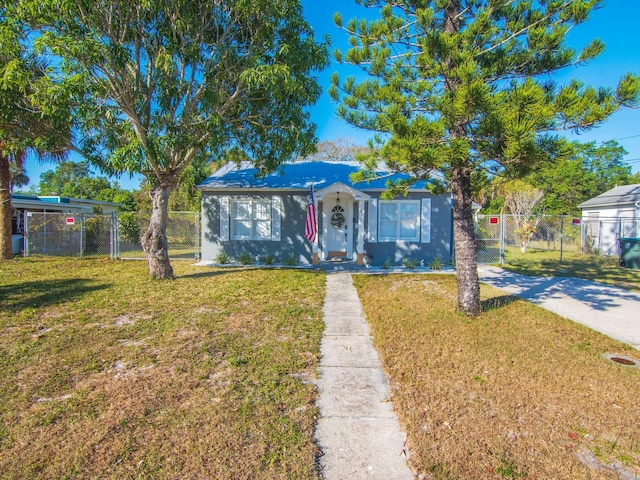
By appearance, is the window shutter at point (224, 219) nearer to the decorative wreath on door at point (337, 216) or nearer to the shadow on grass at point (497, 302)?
the decorative wreath on door at point (337, 216)

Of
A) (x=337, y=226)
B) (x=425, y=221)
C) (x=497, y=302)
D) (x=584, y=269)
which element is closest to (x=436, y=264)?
(x=425, y=221)

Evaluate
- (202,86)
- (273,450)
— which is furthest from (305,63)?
(273,450)

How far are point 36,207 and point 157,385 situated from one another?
17.5 m

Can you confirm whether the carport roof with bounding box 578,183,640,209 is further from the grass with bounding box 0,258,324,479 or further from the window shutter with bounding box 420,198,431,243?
the grass with bounding box 0,258,324,479

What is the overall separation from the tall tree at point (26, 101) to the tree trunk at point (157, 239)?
228 cm

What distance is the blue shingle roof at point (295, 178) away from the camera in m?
11.6

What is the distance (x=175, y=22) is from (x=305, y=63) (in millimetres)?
2770

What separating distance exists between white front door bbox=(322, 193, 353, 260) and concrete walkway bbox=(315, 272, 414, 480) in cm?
737

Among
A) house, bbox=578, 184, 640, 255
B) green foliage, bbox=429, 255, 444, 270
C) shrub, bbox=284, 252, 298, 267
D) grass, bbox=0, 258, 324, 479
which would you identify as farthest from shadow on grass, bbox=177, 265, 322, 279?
house, bbox=578, 184, 640, 255

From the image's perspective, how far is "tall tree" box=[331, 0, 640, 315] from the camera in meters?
3.90

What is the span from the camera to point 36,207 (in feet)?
52.8

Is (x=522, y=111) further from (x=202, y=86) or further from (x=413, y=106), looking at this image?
(x=202, y=86)

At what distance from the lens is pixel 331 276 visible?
9461mm

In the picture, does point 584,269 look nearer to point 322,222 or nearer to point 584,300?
point 584,300
